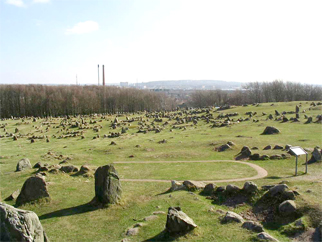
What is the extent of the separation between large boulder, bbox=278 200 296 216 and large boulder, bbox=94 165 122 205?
371 inches

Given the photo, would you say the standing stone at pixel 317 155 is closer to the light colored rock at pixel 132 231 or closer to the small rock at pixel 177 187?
the small rock at pixel 177 187

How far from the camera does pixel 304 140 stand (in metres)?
36.0

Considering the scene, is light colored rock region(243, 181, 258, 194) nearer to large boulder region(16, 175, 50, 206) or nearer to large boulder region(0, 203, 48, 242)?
large boulder region(0, 203, 48, 242)

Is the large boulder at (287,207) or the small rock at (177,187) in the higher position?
the large boulder at (287,207)

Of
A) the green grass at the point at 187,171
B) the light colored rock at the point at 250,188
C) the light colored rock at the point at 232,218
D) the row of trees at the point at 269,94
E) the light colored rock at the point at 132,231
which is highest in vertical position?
the row of trees at the point at 269,94

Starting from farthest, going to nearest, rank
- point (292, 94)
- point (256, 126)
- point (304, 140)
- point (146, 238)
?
point (292, 94), point (256, 126), point (304, 140), point (146, 238)

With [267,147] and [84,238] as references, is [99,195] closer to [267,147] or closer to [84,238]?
[84,238]

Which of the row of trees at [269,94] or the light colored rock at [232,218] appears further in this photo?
the row of trees at [269,94]

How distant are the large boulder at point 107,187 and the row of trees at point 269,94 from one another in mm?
107695

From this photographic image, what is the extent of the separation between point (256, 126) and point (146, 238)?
40.8 metres

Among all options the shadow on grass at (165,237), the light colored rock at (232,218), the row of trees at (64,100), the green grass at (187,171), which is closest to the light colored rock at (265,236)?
the light colored rock at (232,218)

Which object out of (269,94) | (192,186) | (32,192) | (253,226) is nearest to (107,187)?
(32,192)

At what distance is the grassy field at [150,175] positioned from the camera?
50.6ft

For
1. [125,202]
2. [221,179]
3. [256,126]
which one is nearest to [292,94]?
[256,126]
